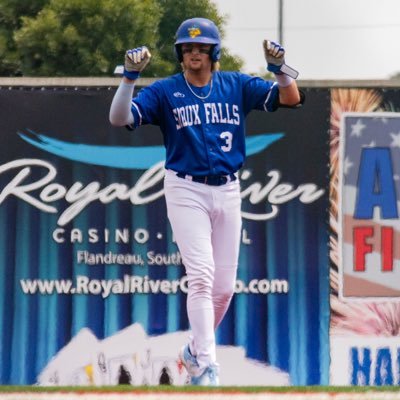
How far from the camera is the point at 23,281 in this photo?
12266 mm

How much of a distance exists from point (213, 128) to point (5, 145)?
392cm

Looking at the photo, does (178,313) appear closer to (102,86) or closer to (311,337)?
(311,337)

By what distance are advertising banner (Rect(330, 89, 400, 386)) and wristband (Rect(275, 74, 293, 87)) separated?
354 centimetres

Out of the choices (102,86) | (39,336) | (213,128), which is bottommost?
(39,336)

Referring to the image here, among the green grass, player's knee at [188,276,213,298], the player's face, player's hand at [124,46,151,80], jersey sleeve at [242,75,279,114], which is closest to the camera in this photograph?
the green grass

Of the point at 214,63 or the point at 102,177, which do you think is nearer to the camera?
the point at 214,63

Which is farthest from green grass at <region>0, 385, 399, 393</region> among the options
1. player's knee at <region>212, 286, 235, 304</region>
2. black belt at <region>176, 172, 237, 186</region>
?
black belt at <region>176, 172, 237, 186</region>

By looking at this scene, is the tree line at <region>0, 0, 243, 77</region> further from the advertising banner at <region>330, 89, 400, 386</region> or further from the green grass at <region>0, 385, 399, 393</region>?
the green grass at <region>0, 385, 399, 393</region>

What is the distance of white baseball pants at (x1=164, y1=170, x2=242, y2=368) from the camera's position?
8.46 meters

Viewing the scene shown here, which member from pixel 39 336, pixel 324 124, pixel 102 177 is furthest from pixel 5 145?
pixel 324 124

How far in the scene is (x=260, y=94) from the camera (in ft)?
29.0

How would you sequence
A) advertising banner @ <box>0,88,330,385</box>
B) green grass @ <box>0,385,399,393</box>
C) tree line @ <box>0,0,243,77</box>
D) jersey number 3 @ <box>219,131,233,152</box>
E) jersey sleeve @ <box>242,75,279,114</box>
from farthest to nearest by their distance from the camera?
tree line @ <box>0,0,243,77</box>
advertising banner @ <box>0,88,330,385</box>
jersey sleeve @ <box>242,75,279,114</box>
jersey number 3 @ <box>219,131,233,152</box>
green grass @ <box>0,385,399,393</box>

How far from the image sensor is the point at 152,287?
1218 cm

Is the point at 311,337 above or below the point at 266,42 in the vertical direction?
below
